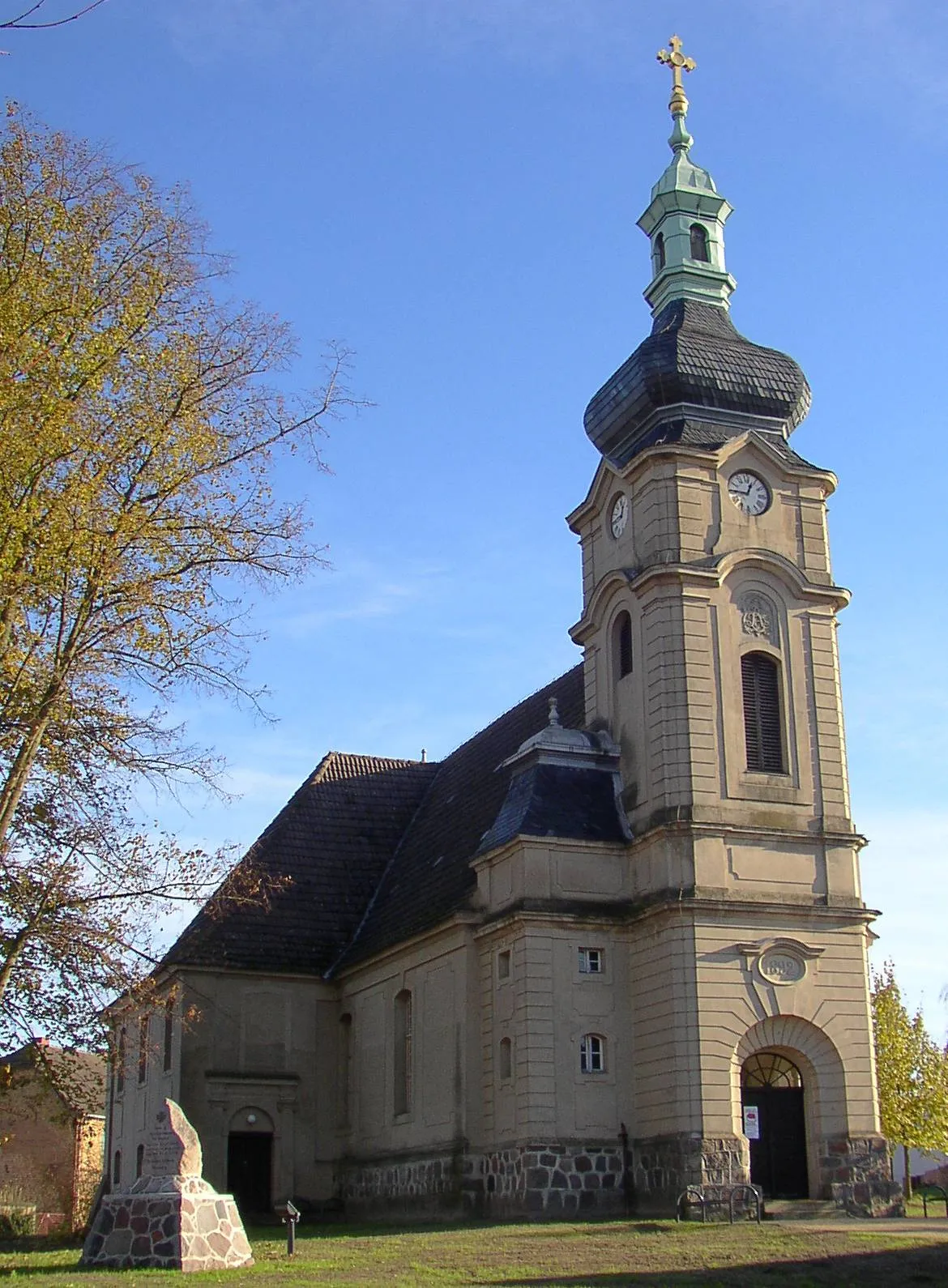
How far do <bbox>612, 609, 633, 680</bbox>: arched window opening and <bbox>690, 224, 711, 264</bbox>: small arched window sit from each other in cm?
956

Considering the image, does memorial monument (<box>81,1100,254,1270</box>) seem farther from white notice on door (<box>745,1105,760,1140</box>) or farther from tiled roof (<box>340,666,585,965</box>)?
tiled roof (<box>340,666,585,965</box>)

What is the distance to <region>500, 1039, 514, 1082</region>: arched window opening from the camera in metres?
29.5

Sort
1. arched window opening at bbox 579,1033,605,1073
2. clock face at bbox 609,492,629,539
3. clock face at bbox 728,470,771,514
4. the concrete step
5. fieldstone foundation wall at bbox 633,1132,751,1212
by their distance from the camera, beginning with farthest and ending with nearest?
clock face at bbox 609,492,629,539
clock face at bbox 728,470,771,514
arched window opening at bbox 579,1033,605,1073
fieldstone foundation wall at bbox 633,1132,751,1212
the concrete step

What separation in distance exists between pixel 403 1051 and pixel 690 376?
53.6 feet

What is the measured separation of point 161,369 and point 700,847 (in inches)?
598

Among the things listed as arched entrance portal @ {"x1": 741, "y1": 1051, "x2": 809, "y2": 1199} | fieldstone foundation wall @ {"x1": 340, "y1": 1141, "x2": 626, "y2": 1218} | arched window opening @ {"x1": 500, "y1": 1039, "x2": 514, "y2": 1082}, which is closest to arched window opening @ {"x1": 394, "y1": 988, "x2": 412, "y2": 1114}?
fieldstone foundation wall @ {"x1": 340, "y1": 1141, "x2": 626, "y2": 1218}

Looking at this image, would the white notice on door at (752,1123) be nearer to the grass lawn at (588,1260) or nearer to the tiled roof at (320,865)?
the grass lawn at (588,1260)

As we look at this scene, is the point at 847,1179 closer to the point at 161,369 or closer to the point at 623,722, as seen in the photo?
the point at 623,722

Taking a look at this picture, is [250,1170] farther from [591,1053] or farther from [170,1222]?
[170,1222]

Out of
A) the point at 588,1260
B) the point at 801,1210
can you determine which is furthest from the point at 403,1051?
the point at 588,1260

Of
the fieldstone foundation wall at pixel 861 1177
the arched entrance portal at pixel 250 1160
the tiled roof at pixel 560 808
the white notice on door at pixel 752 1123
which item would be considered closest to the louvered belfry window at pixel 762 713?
the tiled roof at pixel 560 808

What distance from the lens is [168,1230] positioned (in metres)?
18.8

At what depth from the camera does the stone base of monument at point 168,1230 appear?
1869 centimetres

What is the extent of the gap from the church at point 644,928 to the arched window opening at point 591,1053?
0.07 metres
